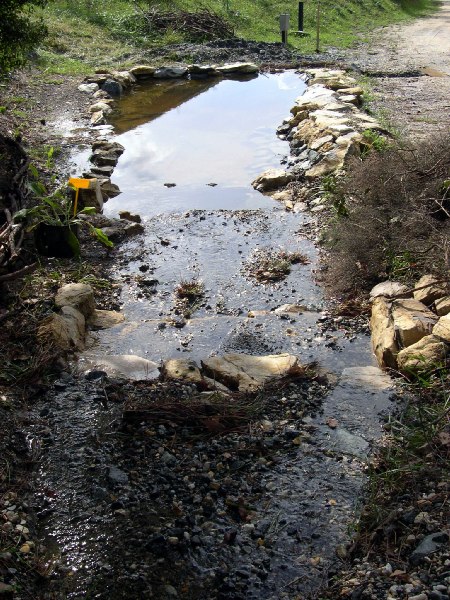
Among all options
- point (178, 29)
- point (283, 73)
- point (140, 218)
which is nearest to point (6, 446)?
point (140, 218)

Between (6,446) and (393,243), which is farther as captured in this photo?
(393,243)

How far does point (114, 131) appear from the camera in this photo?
12.2 meters

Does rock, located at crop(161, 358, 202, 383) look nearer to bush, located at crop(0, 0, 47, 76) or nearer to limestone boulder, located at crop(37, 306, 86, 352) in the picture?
limestone boulder, located at crop(37, 306, 86, 352)

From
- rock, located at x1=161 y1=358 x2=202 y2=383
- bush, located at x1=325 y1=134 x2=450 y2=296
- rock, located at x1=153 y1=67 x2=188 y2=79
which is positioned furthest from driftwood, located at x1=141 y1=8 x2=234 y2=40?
rock, located at x1=161 y1=358 x2=202 y2=383

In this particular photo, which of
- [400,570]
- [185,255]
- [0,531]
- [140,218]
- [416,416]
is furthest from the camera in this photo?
[140,218]

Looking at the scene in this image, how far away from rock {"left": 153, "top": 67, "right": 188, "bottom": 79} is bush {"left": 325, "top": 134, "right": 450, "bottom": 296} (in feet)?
32.0

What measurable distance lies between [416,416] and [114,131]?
8.85 metres

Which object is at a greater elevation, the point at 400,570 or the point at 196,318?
the point at 400,570

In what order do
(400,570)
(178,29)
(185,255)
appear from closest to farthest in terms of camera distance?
(400,570), (185,255), (178,29)

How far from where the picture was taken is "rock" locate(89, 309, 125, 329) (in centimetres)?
630

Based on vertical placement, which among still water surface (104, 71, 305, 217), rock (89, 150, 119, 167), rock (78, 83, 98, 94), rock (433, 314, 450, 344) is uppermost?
rock (433, 314, 450, 344)

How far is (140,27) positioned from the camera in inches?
753

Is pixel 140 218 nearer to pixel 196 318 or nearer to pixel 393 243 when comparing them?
pixel 196 318

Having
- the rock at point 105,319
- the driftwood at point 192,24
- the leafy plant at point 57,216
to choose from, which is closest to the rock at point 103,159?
the leafy plant at point 57,216
